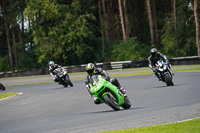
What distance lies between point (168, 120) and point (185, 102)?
11.5 feet

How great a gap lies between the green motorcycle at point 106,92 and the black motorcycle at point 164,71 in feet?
21.1

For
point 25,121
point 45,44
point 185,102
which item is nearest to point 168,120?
point 185,102

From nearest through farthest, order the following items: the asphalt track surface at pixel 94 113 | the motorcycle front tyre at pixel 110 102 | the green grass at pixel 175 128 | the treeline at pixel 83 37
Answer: the green grass at pixel 175 128 < the asphalt track surface at pixel 94 113 < the motorcycle front tyre at pixel 110 102 < the treeline at pixel 83 37

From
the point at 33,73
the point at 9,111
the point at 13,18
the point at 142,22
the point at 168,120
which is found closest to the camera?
the point at 168,120

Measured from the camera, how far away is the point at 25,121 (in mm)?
12547

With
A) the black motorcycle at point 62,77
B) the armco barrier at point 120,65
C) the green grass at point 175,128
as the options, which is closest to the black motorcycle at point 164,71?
the black motorcycle at point 62,77

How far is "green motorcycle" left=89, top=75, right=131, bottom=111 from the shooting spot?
40.6 feet

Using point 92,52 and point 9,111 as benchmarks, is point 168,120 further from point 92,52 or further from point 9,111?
point 92,52

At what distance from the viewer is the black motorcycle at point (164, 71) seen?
1885 cm

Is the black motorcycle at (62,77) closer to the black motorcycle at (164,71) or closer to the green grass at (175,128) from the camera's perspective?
the black motorcycle at (164,71)

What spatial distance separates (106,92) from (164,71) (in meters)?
6.92

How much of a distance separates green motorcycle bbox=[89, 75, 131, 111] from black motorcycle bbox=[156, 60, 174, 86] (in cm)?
644

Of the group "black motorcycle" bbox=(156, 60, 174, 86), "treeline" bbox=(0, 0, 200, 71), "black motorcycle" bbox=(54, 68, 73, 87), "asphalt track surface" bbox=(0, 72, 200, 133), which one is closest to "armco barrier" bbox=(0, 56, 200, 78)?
"treeline" bbox=(0, 0, 200, 71)

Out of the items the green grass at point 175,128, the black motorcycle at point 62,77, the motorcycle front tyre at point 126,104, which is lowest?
the black motorcycle at point 62,77
